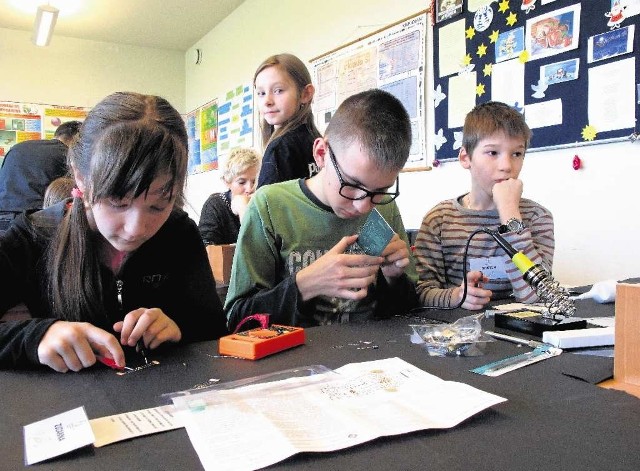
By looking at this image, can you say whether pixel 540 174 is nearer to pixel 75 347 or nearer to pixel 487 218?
pixel 487 218

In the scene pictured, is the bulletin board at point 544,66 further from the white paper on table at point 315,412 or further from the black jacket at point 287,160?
the white paper on table at point 315,412

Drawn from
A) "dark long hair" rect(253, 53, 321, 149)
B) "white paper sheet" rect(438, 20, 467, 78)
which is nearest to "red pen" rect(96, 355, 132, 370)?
"dark long hair" rect(253, 53, 321, 149)

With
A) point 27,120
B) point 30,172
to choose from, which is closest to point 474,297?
point 30,172

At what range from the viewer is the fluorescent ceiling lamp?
373 cm

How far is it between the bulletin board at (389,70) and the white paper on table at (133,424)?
171cm

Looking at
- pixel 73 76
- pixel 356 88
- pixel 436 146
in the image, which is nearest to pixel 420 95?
pixel 436 146

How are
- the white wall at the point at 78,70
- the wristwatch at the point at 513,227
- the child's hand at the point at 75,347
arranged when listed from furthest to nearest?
1. the white wall at the point at 78,70
2. the wristwatch at the point at 513,227
3. the child's hand at the point at 75,347

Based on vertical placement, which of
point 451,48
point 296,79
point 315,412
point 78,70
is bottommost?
point 315,412

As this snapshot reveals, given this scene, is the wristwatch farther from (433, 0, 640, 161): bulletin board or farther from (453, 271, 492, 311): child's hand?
(433, 0, 640, 161): bulletin board

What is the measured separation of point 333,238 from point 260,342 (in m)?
0.46

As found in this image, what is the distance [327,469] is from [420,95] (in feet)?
7.10

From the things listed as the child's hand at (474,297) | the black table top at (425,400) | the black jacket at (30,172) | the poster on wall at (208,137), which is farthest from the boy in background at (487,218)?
the poster on wall at (208,137)

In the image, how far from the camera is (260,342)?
0.75m

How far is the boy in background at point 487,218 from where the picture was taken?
1322 millimetres
